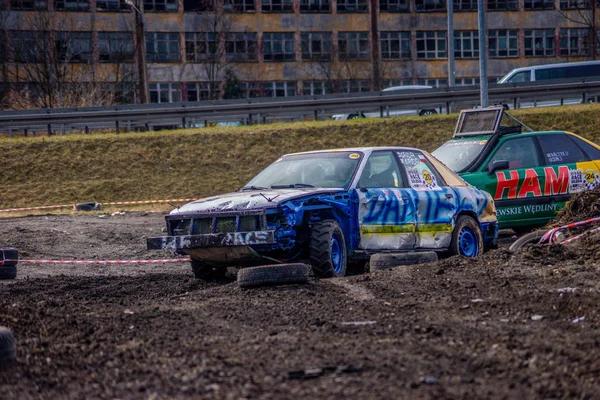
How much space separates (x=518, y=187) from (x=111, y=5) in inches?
1756

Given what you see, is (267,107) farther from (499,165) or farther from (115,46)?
(115,46)

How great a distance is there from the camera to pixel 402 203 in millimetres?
11461

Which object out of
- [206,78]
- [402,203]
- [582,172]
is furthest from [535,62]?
[402,203]

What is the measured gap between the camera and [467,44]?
63875 mm

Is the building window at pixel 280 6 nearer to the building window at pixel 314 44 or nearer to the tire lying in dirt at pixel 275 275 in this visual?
the building window at pixel 314 44

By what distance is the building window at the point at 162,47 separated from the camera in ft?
191

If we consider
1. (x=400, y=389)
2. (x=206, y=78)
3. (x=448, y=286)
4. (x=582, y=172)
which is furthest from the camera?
(x=206, y=78)

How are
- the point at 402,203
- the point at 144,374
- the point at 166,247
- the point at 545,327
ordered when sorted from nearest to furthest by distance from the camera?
the point at 144,374 → the point at 545,327 → the point at 166,247 → the point at 402,203

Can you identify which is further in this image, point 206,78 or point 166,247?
point 206,78

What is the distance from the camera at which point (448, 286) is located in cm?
922

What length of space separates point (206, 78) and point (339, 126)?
32.0m

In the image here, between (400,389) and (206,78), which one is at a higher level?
(206,78)

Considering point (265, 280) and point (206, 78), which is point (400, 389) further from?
point (206, 78)

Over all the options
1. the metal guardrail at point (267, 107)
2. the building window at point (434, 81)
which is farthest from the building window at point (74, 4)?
the metal guardrail at point (267, 107)
